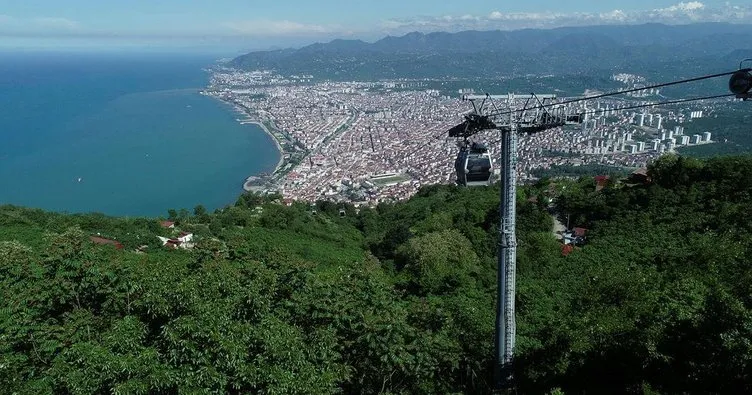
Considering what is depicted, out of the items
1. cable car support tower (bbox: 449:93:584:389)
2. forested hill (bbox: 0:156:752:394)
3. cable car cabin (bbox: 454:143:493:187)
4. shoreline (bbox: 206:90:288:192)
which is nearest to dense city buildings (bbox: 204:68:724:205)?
shoreline (bbox: 206:90:288:192)

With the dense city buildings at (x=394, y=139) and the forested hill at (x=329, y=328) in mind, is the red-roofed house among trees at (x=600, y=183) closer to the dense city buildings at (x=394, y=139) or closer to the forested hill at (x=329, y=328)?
the dense city buildings at (x=394, y=139)

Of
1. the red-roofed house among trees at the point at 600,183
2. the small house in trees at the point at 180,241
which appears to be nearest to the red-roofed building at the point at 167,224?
the small house in trees at the point at 180,241

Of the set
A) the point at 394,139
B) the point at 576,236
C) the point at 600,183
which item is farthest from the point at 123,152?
the point at 576,236

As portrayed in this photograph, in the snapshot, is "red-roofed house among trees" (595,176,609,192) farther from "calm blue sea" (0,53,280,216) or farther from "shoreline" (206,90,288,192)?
"shoreline" (206,90,288,192)

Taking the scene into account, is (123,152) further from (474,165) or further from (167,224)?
(474,165)

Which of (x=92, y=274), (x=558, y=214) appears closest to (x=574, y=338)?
(x=92, y=274)

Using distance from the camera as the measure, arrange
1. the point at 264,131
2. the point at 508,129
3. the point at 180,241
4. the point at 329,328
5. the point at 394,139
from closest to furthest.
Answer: the point at 508,129
the point at 329,328
the point at 180,241
the point at 394,139
the point at 264,131

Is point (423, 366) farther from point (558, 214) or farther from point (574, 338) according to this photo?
point (558, 214)
